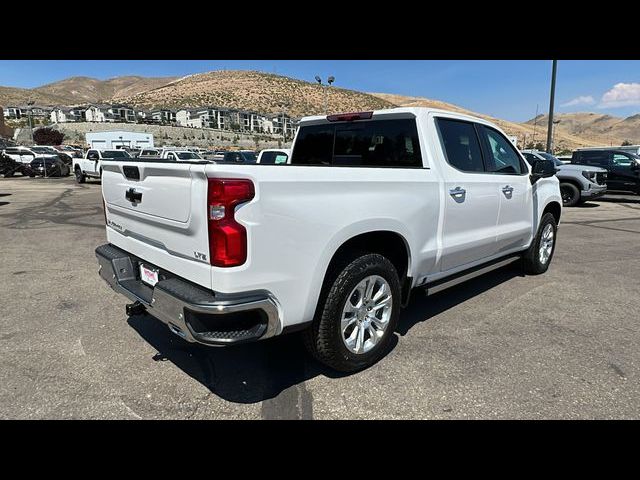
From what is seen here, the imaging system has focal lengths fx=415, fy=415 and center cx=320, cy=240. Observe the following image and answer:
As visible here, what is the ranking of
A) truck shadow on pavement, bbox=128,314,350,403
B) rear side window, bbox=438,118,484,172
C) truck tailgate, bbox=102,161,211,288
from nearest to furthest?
1. truck tailgate, bbox=102,161,211,288
2. truck shadow on pavement, bbox=128,314,350,403
3. rear side window, bbox=438,118,484,172

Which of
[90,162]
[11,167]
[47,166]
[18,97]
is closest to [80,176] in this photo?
[90,162]

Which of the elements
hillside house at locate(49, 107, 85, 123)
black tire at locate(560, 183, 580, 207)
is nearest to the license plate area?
black tire at locate(560, 183, 580, 207)

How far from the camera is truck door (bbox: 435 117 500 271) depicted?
362 centimetres

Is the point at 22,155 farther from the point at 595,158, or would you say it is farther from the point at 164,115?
the point at 164,115

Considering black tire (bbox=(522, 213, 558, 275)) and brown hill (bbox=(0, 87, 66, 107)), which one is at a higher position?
brown hill (bbox=(0, 87, 66, 107))

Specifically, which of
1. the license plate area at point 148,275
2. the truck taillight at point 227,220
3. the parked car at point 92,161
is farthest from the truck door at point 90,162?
the truck taillight at point 227,220

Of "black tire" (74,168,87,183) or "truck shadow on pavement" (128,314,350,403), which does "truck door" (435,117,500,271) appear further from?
"black tire" (74,168,87,183)

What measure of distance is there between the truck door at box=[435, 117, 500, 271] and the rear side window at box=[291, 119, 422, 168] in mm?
296

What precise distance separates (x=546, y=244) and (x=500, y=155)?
74.8 inches

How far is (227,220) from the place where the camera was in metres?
2.23

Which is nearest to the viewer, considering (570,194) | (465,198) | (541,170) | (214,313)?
(214,313)

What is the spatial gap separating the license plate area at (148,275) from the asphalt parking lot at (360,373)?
69 cm
